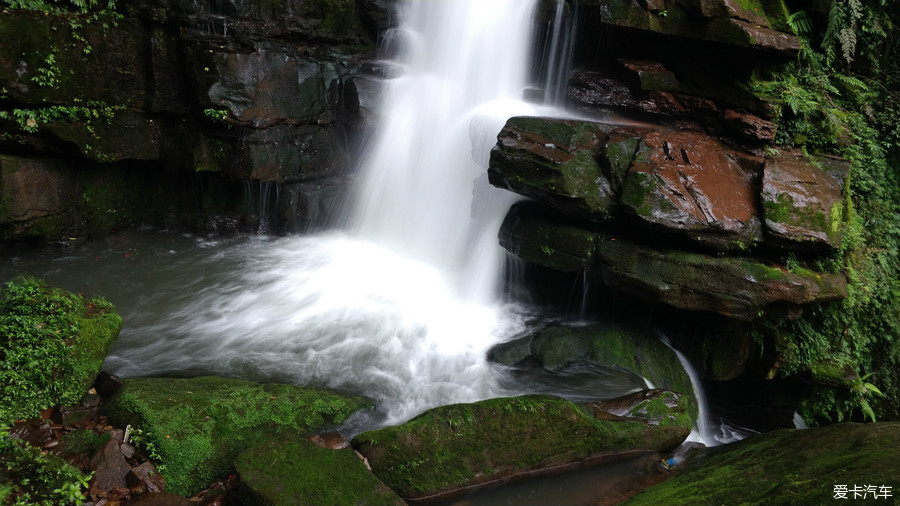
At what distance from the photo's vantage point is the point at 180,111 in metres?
9.65

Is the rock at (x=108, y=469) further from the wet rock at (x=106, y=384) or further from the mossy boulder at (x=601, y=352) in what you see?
the mossy boulder at (x=601, y=352)

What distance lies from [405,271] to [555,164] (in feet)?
12.1

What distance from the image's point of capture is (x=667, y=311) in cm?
779

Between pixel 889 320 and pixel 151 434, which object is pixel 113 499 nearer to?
pixel 151 434

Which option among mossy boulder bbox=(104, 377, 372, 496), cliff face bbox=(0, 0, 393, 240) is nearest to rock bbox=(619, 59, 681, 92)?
cliff face bbox=(0, 0, 393, 240)

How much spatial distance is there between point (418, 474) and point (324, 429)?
117cm

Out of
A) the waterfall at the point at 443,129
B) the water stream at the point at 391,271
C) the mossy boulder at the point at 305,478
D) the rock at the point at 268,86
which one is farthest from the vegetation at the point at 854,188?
the rock at the point at 268,86

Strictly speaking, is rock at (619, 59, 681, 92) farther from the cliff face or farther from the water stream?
the cliff face

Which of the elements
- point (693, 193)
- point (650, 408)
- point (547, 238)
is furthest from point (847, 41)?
point (650, 408)

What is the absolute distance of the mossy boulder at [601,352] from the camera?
7027mm

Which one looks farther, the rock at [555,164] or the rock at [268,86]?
the rock at [268,86]

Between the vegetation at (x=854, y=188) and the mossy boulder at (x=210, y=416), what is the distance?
6116 millimetres

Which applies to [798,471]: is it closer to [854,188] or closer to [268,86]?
[854,188]

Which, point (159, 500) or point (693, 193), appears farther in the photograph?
point (693, 193)
